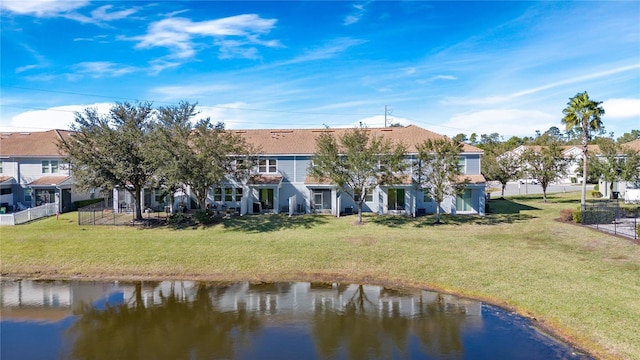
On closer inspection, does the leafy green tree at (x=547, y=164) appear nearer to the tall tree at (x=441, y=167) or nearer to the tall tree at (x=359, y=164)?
the tall tree at (x=441, y=167)

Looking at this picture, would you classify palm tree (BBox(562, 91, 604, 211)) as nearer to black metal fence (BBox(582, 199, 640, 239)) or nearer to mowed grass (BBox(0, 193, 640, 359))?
black metal fence (BBox(582, 199, 640, 239))

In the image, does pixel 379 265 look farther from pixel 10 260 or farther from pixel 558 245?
pixel 10 260

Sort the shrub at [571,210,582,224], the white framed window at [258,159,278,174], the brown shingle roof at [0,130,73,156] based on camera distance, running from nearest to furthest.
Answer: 1. the shrub at [571,210,582,224]
2. the white framed window at [258,159,278,174]
3. the brown shingle roof at [0,130,73,156]

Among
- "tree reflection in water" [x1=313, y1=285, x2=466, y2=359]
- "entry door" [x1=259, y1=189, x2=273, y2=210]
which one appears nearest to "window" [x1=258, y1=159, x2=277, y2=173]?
"entry door" [x1=259, y1=189, x2=273, y2=210]

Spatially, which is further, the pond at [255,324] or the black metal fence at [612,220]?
the black metal fence at [612,220]

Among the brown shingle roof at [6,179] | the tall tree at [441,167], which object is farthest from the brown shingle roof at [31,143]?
the tall tree at [441,167]

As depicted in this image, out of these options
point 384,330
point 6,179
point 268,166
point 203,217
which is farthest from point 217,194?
point 384,330
